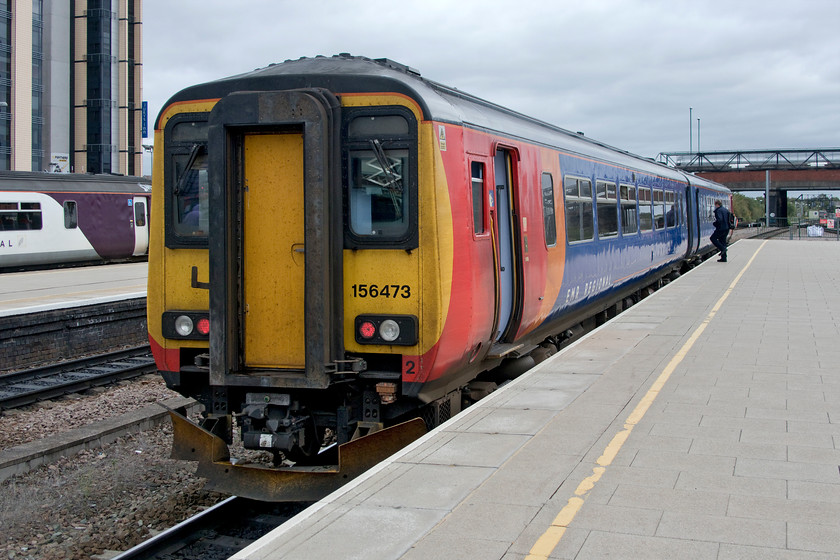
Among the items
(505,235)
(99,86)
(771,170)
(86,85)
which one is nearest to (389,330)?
(505,235)

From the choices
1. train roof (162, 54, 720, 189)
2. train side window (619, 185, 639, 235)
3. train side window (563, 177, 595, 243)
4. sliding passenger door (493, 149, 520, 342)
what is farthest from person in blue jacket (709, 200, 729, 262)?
train roof (162, 54, 720, 189)

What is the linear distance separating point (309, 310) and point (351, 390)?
76cm

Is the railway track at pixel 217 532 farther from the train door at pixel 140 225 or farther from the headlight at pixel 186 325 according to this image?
the train door at pixel 140 225

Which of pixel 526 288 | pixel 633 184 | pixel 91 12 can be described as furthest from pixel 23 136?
pixel 526 288

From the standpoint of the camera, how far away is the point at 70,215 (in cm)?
2531

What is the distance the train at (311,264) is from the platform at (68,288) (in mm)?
7918

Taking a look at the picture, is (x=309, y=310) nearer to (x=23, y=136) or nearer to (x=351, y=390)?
(x=351, y=390)

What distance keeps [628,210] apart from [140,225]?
1850 cm

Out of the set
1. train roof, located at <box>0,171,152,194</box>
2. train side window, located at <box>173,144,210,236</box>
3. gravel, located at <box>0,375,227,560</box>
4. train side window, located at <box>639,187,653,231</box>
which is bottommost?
gravel, located at <box>0,375,227,560</box>

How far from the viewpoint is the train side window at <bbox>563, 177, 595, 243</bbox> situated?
10.4 metres

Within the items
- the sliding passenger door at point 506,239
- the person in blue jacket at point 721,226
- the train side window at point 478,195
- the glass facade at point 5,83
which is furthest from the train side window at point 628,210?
the glass facade at point 5,83

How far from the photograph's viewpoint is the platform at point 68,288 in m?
14.8

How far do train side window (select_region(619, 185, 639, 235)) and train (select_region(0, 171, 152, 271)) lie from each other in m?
16.8

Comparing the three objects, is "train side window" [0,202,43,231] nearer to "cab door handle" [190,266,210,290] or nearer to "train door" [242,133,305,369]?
"cab door handle" [190,266,210,290]
